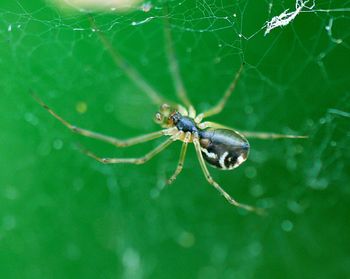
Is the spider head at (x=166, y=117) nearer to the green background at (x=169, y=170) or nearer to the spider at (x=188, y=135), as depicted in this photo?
the spider at (x=188, y=135)

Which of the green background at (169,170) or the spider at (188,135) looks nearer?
the spider at (188,135)

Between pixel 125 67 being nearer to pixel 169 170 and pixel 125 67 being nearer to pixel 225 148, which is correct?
pixel 225 148

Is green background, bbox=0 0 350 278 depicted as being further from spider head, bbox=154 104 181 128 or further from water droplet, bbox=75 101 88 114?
spider head, bbox=154 104 181 128

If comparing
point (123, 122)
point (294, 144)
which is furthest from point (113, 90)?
point (294, 144)

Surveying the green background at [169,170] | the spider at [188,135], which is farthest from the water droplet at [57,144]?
the spider at [188,135]

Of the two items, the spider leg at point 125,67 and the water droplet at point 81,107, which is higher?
the water droplet at point 81,107

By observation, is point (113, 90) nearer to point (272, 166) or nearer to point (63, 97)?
point (63, 97)
